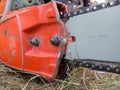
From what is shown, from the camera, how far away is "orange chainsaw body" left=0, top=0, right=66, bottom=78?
2.06 meters

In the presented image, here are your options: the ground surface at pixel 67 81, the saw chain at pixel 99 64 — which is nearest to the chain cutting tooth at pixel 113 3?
the saw chain at pixel 99 64

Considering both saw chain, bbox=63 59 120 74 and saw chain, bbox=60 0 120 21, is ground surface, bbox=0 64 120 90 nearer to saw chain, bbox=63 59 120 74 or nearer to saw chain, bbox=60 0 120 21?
saw chain, bbox=63 59 120 74

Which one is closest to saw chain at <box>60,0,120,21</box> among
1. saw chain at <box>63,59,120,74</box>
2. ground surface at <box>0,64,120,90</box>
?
saw chain at <box>63,59,120,74</box>

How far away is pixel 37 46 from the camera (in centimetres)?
220

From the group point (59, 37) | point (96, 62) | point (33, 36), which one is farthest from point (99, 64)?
point (33, 36)

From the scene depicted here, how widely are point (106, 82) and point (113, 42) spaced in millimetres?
665

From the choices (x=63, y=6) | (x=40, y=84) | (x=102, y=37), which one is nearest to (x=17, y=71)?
(x=40, y=84)

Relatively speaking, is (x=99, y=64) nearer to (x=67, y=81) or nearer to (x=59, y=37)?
(x=59, y=37)

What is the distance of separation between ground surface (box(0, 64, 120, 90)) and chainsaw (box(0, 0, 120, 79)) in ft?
0.31

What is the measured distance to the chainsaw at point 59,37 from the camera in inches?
70.0

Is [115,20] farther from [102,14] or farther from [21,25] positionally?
[21,25]

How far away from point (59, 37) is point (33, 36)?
0.30 metres

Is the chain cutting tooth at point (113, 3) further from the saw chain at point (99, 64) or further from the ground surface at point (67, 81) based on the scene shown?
the ground surface at point (67, 81)

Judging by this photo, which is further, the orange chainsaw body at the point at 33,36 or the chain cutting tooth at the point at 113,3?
the orange chainsaw body at the point at 33,36
